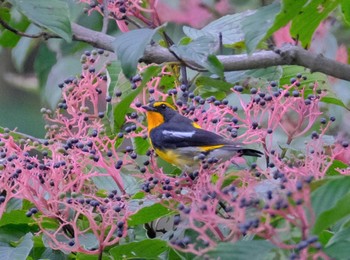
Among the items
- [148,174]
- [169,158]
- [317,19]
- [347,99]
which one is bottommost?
[347,99]

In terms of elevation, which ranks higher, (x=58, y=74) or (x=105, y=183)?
(x=105, y=183)

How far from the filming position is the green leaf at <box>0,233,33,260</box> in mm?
1776

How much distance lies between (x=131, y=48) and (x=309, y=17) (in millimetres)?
→ 372

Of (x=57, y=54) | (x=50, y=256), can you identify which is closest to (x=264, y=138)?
(x=50, y=256)

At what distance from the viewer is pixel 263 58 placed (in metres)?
1.62

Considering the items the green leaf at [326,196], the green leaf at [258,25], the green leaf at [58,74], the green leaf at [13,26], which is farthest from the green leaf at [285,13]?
the green leaf at [58,74]

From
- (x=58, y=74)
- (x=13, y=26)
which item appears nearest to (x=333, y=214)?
(x=13, y=26)

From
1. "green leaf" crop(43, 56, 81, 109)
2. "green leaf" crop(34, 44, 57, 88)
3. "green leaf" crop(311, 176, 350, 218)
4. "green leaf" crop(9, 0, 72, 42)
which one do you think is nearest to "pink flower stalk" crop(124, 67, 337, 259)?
"green leaf" crop(311, 176, 350, 218)

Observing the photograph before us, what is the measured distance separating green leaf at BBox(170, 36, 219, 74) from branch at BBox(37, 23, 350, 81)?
2cm

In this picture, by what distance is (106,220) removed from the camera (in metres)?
1.70

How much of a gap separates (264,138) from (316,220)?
703 mm

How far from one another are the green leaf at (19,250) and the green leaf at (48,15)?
0.47 meters

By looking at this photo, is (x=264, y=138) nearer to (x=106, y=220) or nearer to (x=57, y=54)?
(x=106, y=220)

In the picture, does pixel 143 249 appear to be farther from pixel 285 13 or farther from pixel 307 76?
pixel 307 76
